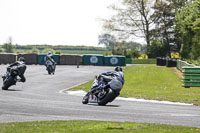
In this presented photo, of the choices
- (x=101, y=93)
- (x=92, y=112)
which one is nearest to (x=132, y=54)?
(x=101, y=93)

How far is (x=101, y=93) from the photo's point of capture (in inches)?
754

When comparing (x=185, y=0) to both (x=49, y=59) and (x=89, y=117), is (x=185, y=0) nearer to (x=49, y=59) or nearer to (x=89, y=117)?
(x=49, y=59)

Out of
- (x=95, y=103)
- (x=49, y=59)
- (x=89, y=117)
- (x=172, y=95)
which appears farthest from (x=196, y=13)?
(x=89, y=117)

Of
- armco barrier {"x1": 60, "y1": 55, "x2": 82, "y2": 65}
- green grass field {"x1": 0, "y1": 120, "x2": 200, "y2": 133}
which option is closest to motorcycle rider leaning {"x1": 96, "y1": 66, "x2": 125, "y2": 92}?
green grass field {"x1": 0, "y1": 120, "x2": 200, "y2": 133}

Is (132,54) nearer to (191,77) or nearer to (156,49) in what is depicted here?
(156,49)

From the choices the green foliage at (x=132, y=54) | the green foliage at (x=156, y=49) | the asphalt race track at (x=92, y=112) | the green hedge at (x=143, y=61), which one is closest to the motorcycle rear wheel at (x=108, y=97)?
the asphalt race track at (x=92, y=112)

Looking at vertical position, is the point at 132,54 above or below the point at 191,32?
below

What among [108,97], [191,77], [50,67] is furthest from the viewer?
[50,67]

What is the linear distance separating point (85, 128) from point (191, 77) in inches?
780

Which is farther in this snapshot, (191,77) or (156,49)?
(156,49)

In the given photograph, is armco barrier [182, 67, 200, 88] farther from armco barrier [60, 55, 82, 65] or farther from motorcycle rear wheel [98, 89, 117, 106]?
armco barrier [60, 55, 82, 65]

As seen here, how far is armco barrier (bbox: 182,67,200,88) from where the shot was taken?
102 feet

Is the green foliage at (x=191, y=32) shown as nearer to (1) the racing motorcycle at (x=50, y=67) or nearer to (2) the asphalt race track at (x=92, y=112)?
(1) the racing motorcycle at (x=50, y=67)

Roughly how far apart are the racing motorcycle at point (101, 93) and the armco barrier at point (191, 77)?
12.9 m
